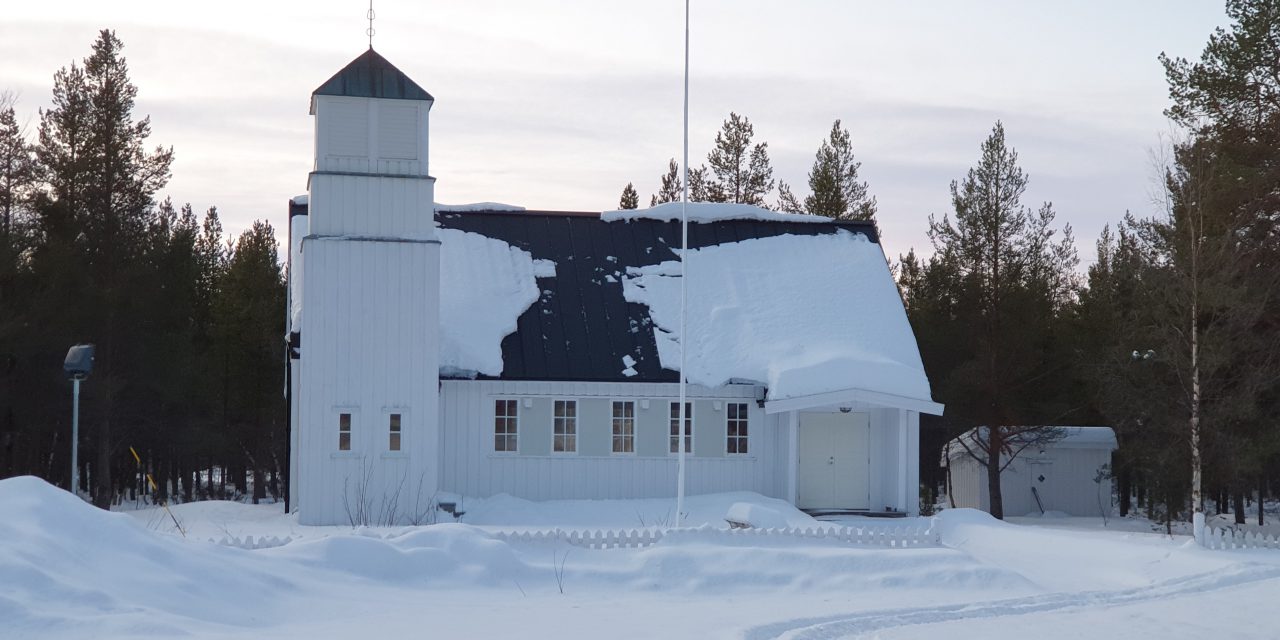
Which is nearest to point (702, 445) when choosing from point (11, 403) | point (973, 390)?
point (973, 390)

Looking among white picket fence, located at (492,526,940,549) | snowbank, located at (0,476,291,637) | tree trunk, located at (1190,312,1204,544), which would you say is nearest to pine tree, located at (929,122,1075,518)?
tree trunk, located at (1190,312,1204,544)

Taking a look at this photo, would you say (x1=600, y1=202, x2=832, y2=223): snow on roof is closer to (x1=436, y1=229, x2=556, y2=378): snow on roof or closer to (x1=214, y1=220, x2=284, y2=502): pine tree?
(x1=436, y1=229, x2=556, y2=378): snow on roof

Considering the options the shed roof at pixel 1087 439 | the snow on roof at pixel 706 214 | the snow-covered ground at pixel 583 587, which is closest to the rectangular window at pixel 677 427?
the snow on roof at pixel 706 214

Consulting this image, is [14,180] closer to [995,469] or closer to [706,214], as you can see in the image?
[706,214]

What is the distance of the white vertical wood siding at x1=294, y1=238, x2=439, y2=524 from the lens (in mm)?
20172

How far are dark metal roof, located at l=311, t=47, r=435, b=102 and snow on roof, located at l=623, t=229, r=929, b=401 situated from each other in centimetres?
607

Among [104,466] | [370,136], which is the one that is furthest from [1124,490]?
[104,466]

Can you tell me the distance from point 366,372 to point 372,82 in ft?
15.9

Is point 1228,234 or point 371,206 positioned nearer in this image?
point 371,206

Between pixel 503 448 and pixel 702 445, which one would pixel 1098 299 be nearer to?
pixel 702 445

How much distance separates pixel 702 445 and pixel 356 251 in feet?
23.2

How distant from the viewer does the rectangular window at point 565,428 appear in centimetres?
2239

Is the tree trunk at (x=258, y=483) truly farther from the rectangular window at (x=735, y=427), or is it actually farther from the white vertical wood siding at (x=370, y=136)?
the rectangular window at (x=735, y=427)

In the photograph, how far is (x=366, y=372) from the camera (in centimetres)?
2039
